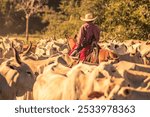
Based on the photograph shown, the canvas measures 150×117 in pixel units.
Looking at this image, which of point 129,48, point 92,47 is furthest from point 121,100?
point 129,48

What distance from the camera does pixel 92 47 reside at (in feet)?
39.1

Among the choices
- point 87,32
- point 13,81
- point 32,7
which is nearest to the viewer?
point 13,81

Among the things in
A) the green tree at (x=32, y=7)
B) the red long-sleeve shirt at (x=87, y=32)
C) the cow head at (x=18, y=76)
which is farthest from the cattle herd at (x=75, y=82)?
the green tree at (x=32, y=7)

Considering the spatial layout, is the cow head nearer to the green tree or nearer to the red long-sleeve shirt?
the red long-sleeve shirt

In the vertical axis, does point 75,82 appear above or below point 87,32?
below

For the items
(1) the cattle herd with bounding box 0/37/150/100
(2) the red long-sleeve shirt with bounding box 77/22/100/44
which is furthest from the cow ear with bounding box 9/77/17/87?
(2) the red long-sleeve shirt with bounding box 77/22/100/44

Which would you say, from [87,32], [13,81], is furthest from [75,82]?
[87,32]

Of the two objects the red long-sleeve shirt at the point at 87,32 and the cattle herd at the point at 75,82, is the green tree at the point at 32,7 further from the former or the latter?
the cattle herd at the point at 75,82

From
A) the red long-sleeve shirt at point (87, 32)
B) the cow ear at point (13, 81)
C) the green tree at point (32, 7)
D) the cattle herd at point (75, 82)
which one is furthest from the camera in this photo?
the green tree at point (32, 7)

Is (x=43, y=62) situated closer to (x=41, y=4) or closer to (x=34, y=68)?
(x=34, y=68)

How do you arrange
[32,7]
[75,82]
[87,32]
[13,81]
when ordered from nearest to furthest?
1. [75,82]
2. [13,81]
3. [87,32]
4. [32,7]

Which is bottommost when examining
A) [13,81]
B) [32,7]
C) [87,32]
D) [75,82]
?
[13,81]

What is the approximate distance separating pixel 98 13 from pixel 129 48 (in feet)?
32.6

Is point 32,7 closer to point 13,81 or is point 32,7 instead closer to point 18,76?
point 18,76
